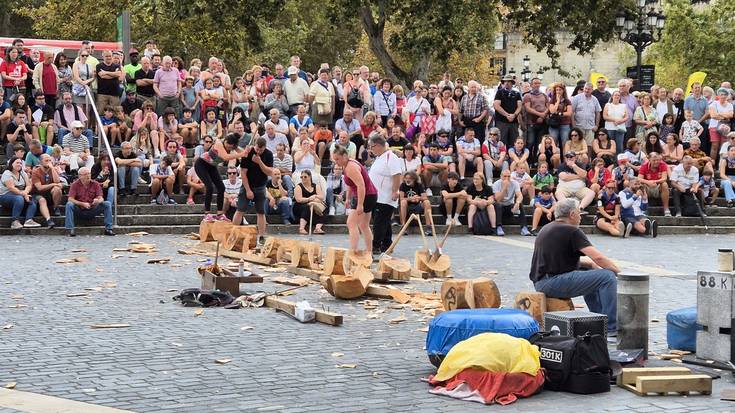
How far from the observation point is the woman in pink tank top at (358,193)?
15.1 meters

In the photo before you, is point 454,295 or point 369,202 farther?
point 369,202

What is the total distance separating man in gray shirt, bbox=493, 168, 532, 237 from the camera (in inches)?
851

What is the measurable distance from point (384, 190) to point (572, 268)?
7.05 meters

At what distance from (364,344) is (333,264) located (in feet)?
12.5

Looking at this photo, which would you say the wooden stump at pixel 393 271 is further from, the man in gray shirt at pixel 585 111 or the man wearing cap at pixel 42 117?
the man in gray shirt at pixel 585 111

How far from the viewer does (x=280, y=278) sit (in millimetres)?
13953

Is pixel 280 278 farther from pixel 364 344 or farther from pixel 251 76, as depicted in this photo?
pixel 251 76

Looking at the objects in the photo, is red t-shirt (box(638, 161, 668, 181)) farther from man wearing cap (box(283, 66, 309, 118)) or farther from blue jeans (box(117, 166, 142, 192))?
blue jeans (box(117, 166, 142, 192))

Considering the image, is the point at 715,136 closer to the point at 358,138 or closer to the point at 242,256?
the point at 358,138

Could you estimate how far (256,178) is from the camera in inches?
713

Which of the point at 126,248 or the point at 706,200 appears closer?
the point at 126,248

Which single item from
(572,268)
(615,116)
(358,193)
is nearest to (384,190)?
(358,193)

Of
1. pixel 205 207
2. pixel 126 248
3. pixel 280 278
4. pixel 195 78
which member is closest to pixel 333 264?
pixel 280 278

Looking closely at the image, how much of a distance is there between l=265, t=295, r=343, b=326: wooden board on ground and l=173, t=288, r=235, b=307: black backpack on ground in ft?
1.46
